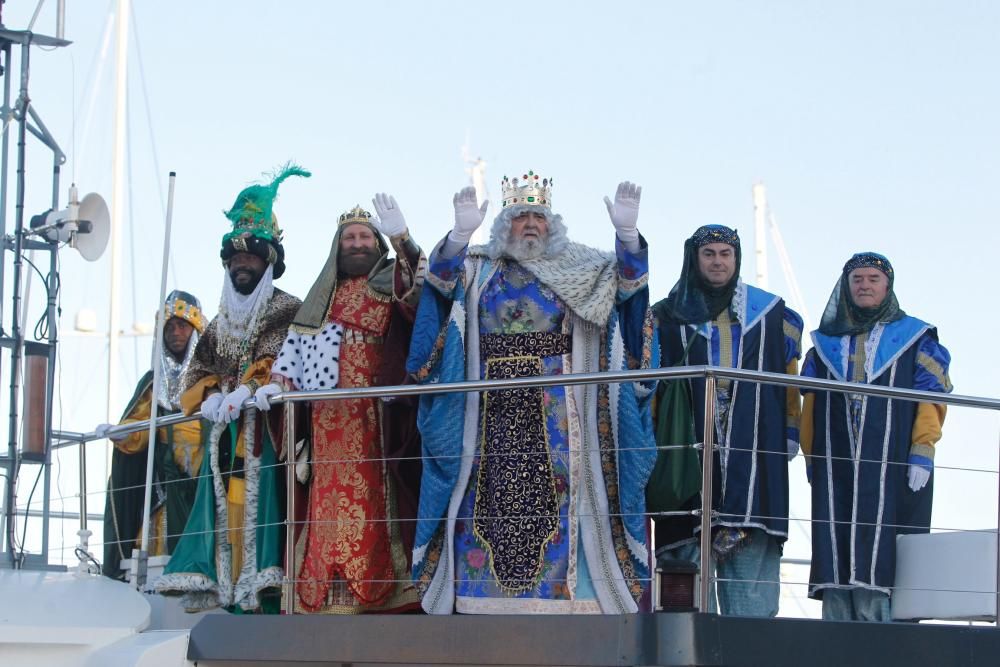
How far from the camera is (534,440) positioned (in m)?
6.44

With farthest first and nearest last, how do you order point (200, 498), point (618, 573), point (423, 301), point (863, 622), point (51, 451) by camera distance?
point (51, 451), point (200, 498), point (423, 301), point (618, 573), point (863, 622)

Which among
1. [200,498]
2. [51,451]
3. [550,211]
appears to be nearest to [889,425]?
[550,211]

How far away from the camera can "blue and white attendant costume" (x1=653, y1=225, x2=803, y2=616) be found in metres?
6.34

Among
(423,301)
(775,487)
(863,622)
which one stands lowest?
(863,622)

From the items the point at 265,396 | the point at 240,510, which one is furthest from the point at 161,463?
the point at 265,396

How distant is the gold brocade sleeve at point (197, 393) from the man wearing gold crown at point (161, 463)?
0.39m

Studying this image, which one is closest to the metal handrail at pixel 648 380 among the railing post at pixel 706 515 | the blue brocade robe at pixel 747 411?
the railing post at pixel 706 515

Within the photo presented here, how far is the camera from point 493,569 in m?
6.30

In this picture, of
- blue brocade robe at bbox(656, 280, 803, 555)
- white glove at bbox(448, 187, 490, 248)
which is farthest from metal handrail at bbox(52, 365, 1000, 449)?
white glove at bbox(448, 187, 490, 248)

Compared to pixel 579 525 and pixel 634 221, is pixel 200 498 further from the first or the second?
pixel 634 221

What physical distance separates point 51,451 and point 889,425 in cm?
386

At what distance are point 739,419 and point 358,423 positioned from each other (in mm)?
1555

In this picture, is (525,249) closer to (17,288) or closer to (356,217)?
(356,217)

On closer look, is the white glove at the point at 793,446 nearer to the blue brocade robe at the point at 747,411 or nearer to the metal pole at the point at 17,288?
the blue brocade robe at the point at 747,411
